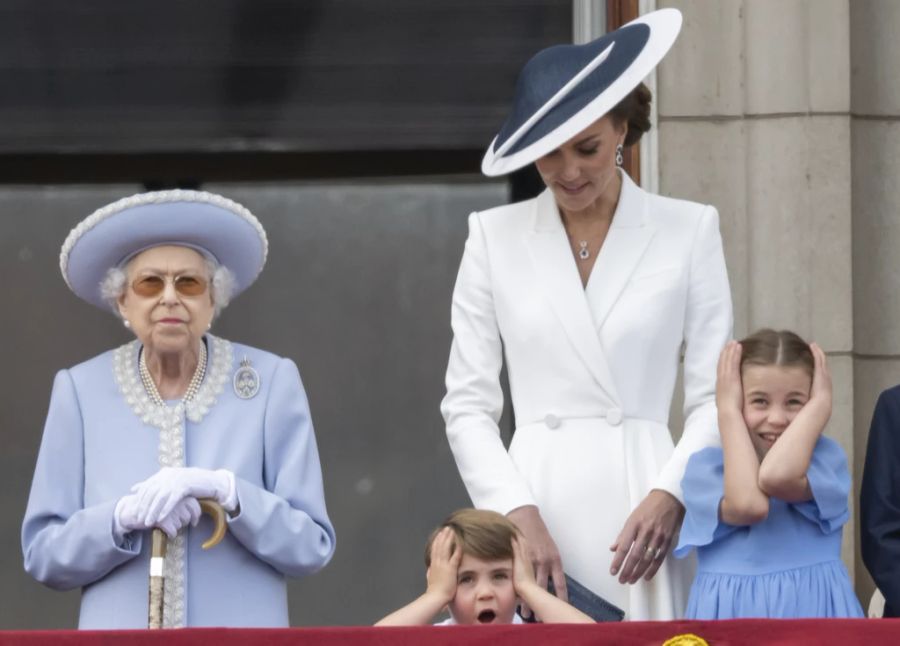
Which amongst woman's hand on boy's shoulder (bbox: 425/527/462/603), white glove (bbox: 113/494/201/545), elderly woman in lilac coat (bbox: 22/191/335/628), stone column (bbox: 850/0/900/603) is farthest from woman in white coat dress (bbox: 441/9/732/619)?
stone column (bbox: 850/0/900/603)

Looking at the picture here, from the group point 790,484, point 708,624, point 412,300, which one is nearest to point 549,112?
point 790,484

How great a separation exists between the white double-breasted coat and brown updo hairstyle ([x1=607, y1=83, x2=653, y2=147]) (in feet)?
0.46

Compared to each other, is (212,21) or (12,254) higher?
(212,21)

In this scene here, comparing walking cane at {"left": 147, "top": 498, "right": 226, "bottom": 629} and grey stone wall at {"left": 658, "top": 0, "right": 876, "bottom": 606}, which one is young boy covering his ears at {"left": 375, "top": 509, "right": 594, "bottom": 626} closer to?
walking cane at {"left": 147, "top": 498, "right": 226, "bottom": 629}

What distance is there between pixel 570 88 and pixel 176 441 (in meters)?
1.08

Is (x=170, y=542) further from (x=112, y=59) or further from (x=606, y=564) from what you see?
(x=112, y=59)

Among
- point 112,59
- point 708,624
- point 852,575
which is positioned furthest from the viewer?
point 112,59

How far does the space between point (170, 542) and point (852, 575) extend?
8.19 feet

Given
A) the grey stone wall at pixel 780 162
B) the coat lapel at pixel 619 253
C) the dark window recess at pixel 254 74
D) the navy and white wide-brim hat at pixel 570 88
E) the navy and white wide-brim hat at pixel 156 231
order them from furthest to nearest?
the dark window recess at pixel 254 74 → the grey stone wall at pixel 780 162 → the coat lapel at pixel 619 253 → the navy and white wide-brim hat at pixel 570 88 → the navy and white wide-brim hat at pixel 156 231

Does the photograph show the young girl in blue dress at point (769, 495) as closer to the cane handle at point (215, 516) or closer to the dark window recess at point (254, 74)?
the cane handle at point (215, 516)

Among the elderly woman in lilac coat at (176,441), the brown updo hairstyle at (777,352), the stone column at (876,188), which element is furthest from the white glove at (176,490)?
the stone column at (876,188)

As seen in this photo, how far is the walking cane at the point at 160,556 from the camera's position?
4617 millimetres

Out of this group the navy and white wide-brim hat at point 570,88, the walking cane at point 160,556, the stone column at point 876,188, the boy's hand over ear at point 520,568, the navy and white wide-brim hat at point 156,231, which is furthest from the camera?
the stone column at point 876,188

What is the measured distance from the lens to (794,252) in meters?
6.77
